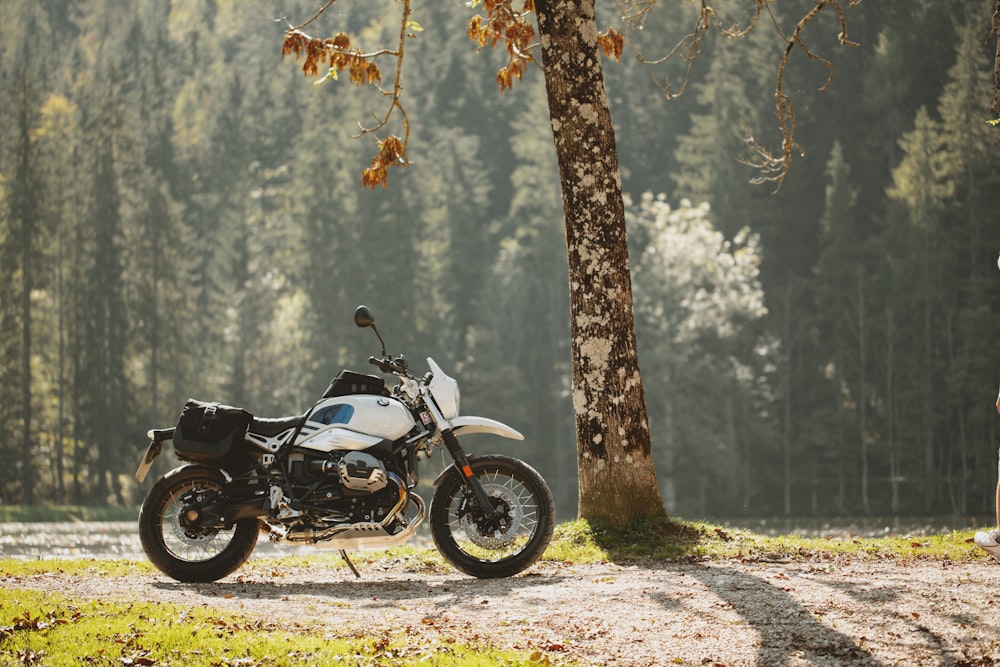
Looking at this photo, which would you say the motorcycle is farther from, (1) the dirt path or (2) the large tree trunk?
(2) the large tree trunk

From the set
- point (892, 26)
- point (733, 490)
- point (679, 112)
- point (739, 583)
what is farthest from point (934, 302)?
point (739, 583)

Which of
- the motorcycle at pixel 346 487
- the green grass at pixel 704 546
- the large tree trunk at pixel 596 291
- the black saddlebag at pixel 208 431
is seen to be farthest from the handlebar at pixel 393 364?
the green grass at pixel 704 546

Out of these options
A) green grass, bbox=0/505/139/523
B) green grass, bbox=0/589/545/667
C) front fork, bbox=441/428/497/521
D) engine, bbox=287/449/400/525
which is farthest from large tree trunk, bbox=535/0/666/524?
green grass, bbox=0/505/139/523

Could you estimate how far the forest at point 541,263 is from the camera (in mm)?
51750

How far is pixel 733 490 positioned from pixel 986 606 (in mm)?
47166

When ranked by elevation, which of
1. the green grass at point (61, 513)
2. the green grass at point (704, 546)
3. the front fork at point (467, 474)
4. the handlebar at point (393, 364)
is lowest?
the green grass at point (61, 513)

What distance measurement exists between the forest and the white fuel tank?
133 ft

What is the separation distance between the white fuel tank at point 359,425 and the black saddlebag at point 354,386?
9 centimetres

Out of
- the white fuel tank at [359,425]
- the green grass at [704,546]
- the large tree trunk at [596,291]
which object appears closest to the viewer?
the white fuel tank at [359,425]

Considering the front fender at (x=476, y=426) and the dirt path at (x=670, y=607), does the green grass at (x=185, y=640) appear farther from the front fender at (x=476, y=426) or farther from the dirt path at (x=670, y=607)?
the front fender at (x=476, y=426)

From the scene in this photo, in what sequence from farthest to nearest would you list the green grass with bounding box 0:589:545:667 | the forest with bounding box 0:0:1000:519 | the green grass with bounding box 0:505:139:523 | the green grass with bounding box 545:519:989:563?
the forest with bounding box 0:0:1000:519 < the green grass with bounding box 0:505:139:523 < the green grass with bounding box 545:519:989:563 < the green grass with bounding box 0:589:545:667

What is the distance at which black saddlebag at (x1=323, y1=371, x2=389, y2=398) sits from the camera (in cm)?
947

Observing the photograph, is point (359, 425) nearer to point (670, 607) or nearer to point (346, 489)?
point (346, 489)

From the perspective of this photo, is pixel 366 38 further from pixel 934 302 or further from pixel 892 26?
pixel 934 302
